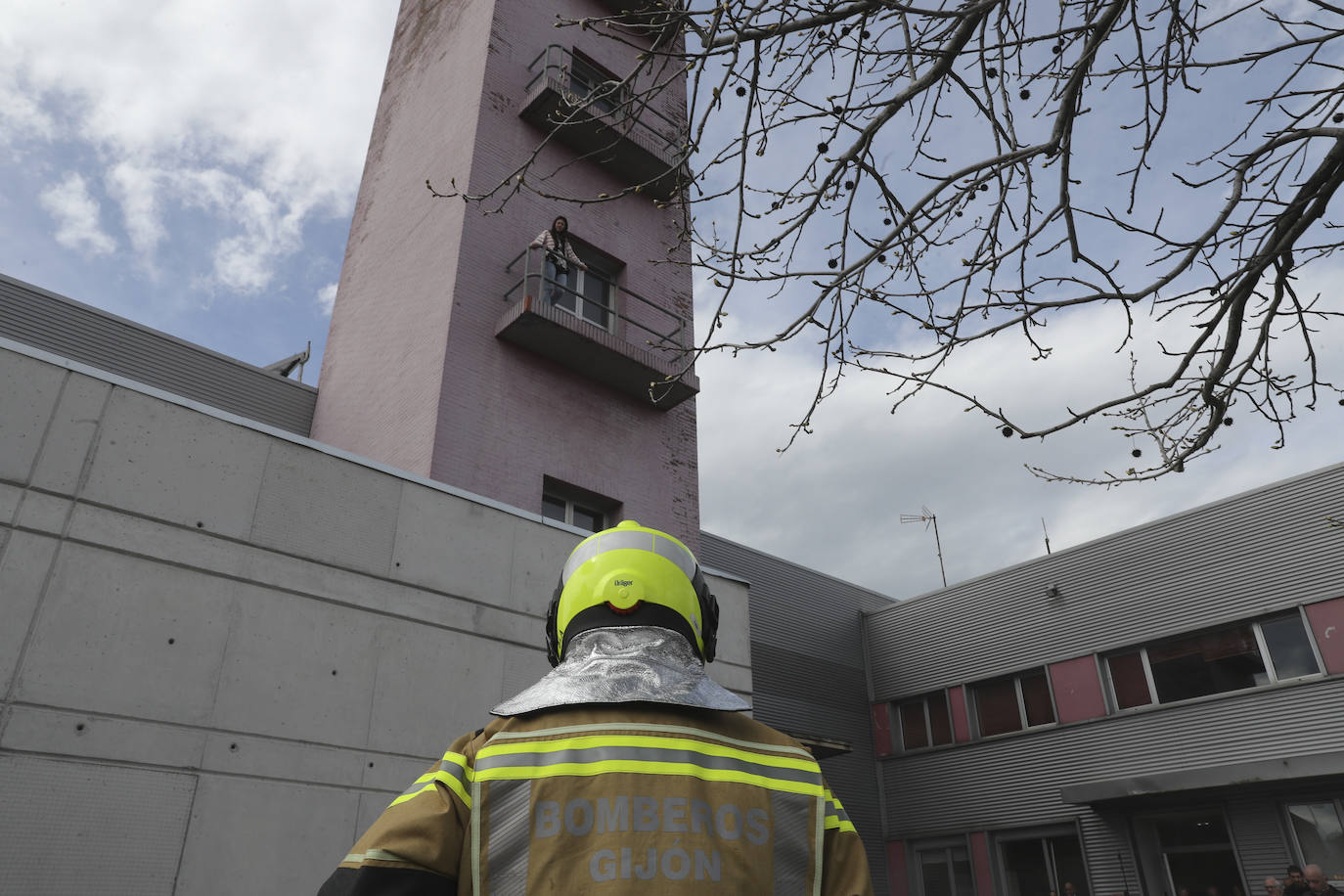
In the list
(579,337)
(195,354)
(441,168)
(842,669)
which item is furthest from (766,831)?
(842,669)

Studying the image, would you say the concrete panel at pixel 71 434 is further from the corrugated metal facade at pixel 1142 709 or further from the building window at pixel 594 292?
the corrugated metal facade at pixel 1142 709

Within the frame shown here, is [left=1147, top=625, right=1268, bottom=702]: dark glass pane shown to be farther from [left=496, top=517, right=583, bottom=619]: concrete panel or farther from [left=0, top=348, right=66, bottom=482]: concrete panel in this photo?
[left=0, top=348, right=66, bottom=482]: concrete panel

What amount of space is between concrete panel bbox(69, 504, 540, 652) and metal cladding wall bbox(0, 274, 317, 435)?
3.66m

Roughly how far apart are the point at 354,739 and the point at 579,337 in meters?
6.07

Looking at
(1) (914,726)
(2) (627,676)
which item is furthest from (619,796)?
(1) (914,726)

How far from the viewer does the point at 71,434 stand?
632 centimetres

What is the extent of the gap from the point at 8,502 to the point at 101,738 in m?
1.71

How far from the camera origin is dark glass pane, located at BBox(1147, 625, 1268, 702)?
14.8 meters

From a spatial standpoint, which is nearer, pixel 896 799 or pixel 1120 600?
pixel 1120 600

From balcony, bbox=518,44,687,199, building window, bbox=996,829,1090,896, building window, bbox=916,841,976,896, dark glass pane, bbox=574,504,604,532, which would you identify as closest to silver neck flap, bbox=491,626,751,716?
dark glass pane, bbox=574,504,604,532

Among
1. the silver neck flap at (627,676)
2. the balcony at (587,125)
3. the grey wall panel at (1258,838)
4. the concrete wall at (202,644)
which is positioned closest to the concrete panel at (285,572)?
the concrete wall at (202,644)

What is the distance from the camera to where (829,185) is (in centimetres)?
474

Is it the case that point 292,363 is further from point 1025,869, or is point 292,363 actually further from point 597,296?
point 1025,869

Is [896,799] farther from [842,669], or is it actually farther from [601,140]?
[601,140]
